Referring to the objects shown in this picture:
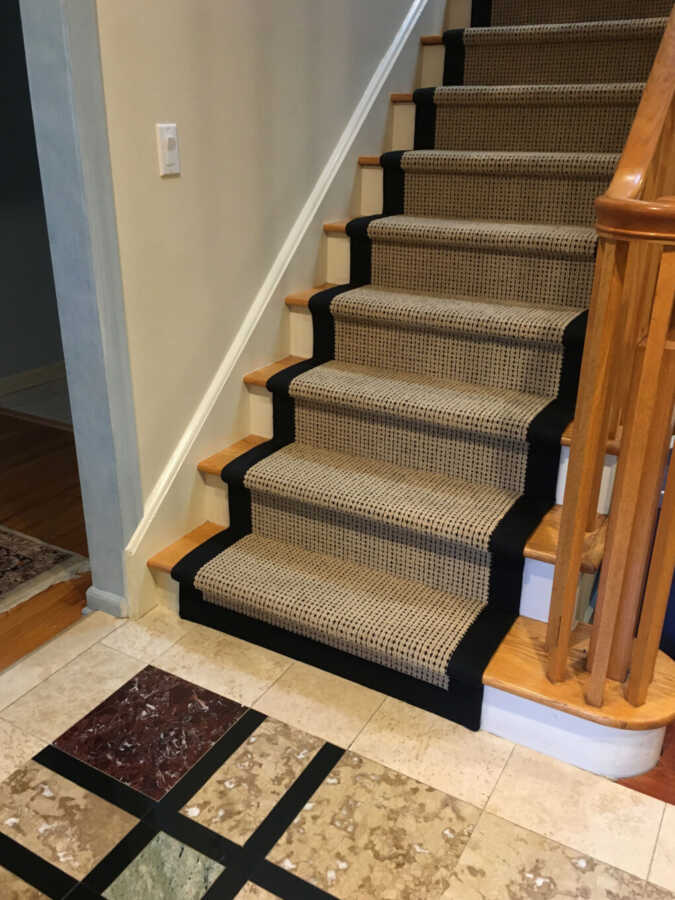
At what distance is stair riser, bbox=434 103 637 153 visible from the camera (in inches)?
94.1

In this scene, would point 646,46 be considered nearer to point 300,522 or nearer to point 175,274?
point 175,274

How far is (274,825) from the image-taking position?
146 cm

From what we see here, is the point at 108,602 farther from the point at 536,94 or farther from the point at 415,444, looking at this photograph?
the point at 536,94

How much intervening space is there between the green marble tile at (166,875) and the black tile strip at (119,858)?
10 millimetres

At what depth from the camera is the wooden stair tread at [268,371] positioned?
7.39ft

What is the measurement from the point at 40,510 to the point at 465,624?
165 cm

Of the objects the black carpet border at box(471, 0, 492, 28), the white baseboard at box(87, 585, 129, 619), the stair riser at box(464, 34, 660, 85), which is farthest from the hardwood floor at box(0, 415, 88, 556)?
the black carpet border at box(471, 0, 492, 28)

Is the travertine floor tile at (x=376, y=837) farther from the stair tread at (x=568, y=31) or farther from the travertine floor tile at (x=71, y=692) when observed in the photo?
the stair tread at (x=568, y=31)

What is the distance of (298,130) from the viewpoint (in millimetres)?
2293

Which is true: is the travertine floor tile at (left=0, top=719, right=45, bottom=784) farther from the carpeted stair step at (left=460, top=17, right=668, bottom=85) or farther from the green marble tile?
the carpeted stair step at (left=460, top=17, right=668, bottom=85)

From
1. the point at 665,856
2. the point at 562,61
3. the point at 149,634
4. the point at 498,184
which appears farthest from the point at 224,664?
the point at 562,61

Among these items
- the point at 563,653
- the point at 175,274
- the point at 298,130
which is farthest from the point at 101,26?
the point at 563,653

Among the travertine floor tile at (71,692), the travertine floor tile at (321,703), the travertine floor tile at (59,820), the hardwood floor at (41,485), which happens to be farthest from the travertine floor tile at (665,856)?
the hardwood floor at (41,485)

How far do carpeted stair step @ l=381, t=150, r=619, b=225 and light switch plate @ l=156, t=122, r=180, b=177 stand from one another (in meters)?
0.93
